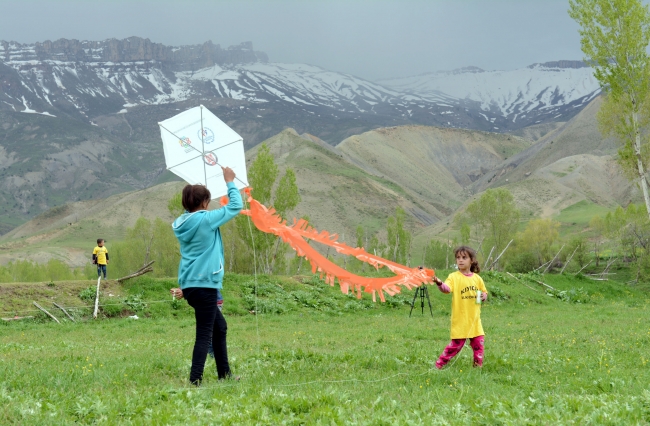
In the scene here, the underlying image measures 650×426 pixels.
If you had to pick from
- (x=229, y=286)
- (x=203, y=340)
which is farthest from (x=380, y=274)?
(x=203, y=340)

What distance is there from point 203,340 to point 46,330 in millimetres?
Result: 14096

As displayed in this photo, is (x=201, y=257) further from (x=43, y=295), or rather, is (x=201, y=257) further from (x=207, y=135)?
(x=43, y=295)

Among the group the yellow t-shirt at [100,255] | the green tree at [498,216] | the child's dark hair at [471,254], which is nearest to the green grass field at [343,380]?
the child's dark hair at [471,254]

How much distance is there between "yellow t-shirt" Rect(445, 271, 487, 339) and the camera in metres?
8.89

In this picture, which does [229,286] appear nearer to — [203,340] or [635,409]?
[203,340]

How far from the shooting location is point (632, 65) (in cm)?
3503

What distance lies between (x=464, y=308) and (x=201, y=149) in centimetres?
564

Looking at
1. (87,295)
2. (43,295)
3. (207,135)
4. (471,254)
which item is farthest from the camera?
(87,295)

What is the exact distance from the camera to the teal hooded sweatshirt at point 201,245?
279 inches

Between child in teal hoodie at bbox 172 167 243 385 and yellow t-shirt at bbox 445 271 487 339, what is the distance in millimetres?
3930

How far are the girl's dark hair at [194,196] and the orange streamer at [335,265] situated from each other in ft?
4.69

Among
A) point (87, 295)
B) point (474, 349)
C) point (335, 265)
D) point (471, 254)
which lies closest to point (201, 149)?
point (335, 265)

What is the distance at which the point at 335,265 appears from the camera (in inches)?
362

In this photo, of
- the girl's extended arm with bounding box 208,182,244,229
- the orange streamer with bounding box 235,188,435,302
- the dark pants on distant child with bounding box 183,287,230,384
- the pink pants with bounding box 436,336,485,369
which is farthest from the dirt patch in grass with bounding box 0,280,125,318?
the pink pants with bounding box 436,336,485,369
